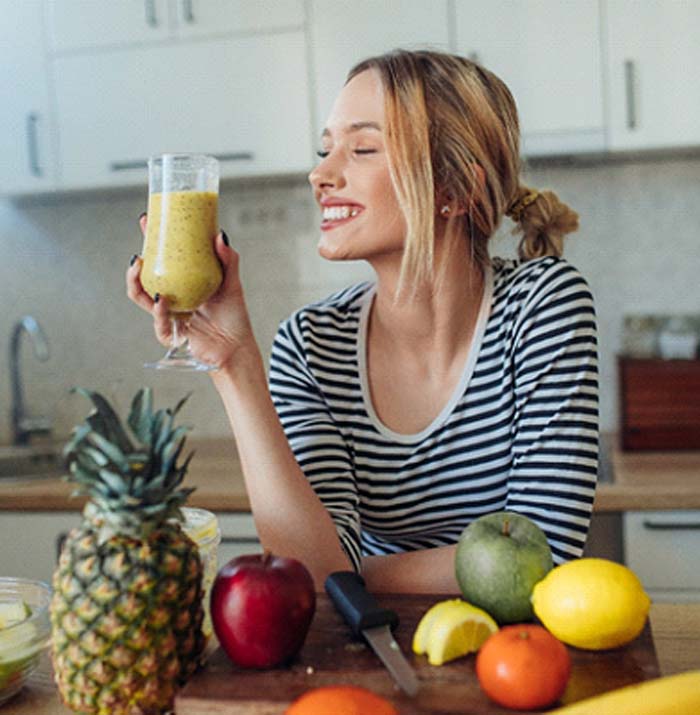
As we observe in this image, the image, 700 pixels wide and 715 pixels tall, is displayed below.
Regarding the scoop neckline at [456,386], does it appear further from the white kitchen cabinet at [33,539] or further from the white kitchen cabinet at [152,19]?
the white kitchen cabinet at [152,19]

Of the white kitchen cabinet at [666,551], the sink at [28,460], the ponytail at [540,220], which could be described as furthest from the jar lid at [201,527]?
the sink at [28,460]

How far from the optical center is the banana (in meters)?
0.69

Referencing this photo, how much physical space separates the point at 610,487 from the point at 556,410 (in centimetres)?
86

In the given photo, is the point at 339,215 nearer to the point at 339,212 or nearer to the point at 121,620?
the point at 339,212

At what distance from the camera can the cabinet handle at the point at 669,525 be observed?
2105mm

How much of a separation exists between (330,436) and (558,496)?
14.2 inches

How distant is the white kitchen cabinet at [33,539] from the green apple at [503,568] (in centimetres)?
164

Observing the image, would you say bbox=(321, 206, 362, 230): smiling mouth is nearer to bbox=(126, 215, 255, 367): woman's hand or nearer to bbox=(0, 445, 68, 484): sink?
bbox=(126, 215, 255, 367): woman's hand

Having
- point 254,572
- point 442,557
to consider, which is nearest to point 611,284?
point 442,557

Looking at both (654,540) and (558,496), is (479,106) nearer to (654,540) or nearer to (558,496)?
(558,496)

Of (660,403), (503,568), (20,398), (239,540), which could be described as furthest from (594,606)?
(20,398)

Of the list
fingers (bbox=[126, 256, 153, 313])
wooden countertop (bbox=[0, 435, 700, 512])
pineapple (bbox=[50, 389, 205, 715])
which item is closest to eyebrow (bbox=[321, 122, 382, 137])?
fingers (bbox=[126, 256, 153, 313])

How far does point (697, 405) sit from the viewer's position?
7.82 feet

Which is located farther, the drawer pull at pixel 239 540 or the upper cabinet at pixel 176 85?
the upper cabinet at pixel 176 85
